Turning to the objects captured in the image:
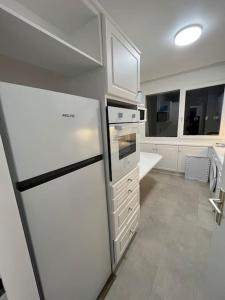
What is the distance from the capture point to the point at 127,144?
140 cm

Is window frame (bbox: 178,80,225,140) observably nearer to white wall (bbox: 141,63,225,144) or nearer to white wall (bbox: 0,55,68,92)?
white wall (bbox: 141,63,225,144)

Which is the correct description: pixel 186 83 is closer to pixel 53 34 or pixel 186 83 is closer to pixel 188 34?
pixel 188 34

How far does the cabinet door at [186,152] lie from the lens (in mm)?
3207

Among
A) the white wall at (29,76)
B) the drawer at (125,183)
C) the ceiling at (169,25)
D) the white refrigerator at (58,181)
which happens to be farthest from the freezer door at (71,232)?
the ceiling at (169,25)

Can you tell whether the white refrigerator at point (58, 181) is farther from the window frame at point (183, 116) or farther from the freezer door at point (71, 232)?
the window frame at point (183, 116)

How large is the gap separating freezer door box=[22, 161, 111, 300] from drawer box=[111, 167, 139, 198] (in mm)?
112

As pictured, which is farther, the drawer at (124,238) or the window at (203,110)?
the window at (203,110)

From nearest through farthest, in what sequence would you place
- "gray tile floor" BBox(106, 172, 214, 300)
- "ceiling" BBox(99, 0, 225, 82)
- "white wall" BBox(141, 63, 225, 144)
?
"gray tile floor" BBox(106, 172, 214, 300)
"ceiling" BBox(99, 0, 225, 82)
"white wall" BBox(141, 63, 225, 144)

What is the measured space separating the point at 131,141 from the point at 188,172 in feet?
8.80

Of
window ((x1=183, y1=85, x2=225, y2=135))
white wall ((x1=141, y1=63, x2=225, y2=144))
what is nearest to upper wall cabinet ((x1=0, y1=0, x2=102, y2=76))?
white wall ((x1=141, y1=63, x2=225, y2=144))

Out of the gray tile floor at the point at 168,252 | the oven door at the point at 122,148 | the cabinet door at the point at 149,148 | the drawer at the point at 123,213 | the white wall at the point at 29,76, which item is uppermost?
the white wall at the point at 29,76

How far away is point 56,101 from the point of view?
70 centimetres

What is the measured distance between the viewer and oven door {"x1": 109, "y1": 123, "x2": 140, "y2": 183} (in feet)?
3.73

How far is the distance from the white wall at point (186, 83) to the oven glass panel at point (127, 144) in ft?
8.82
